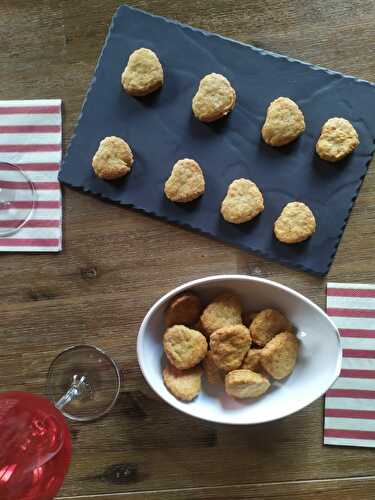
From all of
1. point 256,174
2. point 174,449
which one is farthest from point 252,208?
point 174,449

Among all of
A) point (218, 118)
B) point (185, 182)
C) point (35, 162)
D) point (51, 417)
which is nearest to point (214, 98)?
point (218, 118)

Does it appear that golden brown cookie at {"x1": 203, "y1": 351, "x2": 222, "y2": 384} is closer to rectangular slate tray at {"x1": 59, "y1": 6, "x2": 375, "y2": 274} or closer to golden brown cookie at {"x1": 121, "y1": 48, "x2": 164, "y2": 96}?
rectangular slate tray at {"x1": 59, "y1": 6, "x2": 375, "y2": 274}

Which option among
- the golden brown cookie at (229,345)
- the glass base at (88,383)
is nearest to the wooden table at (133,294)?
the glass base at (88,383)

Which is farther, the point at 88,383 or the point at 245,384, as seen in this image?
the point at 88,383

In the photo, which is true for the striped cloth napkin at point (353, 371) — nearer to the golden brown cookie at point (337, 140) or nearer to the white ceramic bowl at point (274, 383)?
the white ceramic bowl at point (274, 383)

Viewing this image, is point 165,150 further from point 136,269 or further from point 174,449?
point 174,449

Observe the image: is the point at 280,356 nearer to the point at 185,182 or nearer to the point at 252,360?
the point at 252,360
